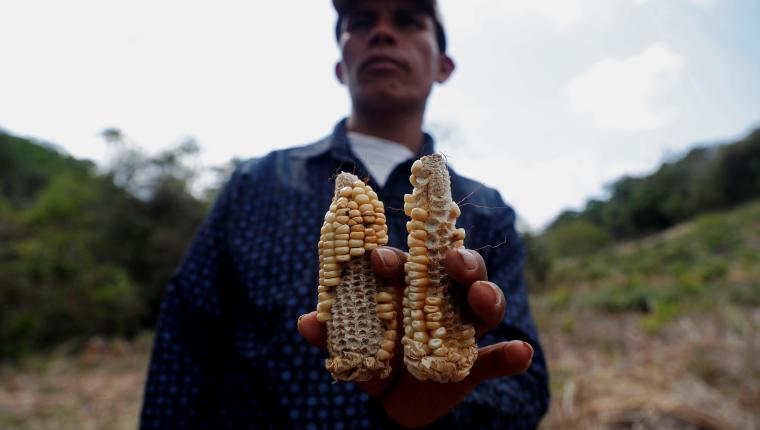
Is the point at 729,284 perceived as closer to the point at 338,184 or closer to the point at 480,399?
the point at 480,399

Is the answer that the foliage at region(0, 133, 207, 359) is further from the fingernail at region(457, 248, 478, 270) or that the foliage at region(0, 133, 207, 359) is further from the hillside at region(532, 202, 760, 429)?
the fingernail at region(457, 248, 478, 270)

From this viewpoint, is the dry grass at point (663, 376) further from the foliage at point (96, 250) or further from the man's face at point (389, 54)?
the foliage at point (96, 250)

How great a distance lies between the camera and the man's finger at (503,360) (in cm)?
88

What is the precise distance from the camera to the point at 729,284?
9.98 metres

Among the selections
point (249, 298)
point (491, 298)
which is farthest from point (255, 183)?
point (491, 298)

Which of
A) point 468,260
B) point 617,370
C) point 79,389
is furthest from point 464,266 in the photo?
point 79,389

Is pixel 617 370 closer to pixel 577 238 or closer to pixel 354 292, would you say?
pixel 354 292

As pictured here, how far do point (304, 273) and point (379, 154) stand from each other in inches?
19.7

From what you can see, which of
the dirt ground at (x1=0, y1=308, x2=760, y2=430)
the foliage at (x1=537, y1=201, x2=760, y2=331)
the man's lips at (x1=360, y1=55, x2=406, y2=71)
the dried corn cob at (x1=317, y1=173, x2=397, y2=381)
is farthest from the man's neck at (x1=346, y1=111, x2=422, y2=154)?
A: the foliage at (x1=537, y1=201, x2=760, y2=331)

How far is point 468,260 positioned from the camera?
81 cm

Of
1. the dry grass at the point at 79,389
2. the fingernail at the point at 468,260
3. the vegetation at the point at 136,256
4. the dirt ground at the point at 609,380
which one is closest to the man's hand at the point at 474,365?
the fingernail at the point at 468,260

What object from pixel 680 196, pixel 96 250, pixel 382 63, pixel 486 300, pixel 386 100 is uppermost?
pixel 680 196

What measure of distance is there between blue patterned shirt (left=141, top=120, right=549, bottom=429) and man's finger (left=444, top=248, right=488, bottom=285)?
0.59 m

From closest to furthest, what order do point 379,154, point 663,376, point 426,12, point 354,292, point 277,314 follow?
point 354,292 < point 277,314 < point 379,154 < point 426,12 < point 663,376
